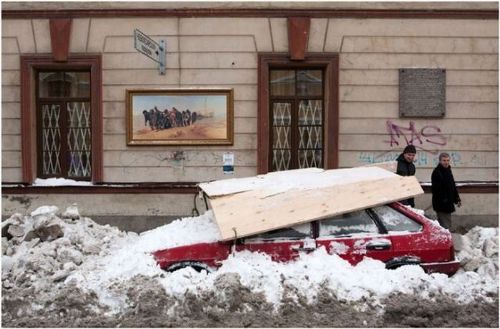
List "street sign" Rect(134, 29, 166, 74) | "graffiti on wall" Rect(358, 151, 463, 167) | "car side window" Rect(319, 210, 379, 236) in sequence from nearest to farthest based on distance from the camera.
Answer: "car side window" Rect(319, 210, 379, 236), "street sign" Rect(134, 29, 166, 74), "graffiti on wall" Rect(358, 151, 463, 167)

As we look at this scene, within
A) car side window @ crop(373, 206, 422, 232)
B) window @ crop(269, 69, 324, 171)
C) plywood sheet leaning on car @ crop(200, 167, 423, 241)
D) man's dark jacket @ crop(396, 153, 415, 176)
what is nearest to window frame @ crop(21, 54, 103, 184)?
window @ crop(269, 69, 324, 171)

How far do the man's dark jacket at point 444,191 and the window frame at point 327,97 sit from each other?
221 centimetres

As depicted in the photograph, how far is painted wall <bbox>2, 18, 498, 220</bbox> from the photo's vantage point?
34.2ft

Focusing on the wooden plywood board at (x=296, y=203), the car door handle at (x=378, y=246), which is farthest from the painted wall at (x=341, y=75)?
the car door handle at (x=378, y=246)

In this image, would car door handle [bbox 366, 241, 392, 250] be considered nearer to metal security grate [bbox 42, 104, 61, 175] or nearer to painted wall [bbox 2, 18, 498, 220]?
painted wall [bbox 2, 18, 498, 220]

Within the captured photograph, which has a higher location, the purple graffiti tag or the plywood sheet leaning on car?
the purple graffiti tag

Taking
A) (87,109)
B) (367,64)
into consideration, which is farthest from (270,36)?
(87,109)

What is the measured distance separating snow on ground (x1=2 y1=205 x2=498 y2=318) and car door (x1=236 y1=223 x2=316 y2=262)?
0.26ft

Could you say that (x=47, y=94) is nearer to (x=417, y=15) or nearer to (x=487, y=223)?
(x=417, y=15)

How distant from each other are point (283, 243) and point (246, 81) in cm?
511

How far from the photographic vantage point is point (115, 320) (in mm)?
5473

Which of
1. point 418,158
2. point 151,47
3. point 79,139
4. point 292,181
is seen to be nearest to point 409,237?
point 292,181

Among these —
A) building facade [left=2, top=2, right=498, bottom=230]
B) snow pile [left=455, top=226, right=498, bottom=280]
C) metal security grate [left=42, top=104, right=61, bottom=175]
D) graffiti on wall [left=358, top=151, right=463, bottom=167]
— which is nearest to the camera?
snow pile [left=455, top=226, right=498, bottom=280]

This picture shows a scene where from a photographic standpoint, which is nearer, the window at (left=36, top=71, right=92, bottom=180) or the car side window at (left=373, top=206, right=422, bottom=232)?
the car side window at (left=373, top=206, right=422, bottom=232)
